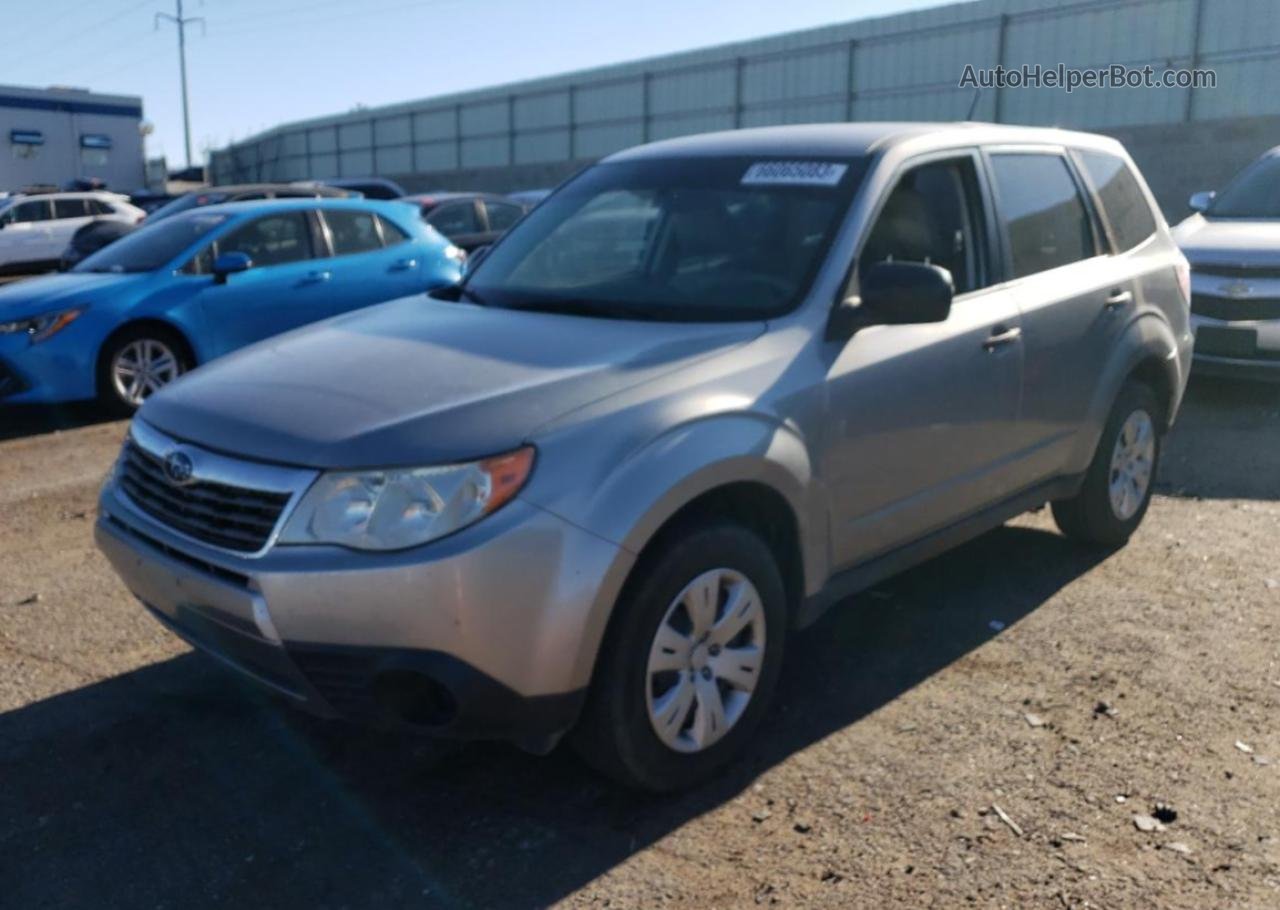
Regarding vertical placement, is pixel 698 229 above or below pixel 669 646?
above

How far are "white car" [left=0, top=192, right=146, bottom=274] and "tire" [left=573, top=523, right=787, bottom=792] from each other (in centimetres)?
2081

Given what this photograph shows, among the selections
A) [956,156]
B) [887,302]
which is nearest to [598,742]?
[887,302]

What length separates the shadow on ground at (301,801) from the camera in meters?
3.06

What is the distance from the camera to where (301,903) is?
2957 mm

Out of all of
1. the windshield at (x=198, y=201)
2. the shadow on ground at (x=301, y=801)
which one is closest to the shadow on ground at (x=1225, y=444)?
the shadow on ground at (x=301, y=801)

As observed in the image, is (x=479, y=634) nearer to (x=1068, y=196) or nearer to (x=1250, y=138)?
(x=1068, y=196)

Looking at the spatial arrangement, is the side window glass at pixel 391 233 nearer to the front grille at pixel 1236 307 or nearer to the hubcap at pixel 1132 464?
the front grille at pixel 1236 307

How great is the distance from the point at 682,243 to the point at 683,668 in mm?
1565

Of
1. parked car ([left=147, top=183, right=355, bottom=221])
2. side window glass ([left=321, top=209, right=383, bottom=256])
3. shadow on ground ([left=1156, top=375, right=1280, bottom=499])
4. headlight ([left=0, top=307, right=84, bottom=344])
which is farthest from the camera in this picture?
parked car ([left=147, top=183, right=355, bottom=221])

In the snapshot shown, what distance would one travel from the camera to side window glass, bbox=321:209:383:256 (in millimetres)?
9867

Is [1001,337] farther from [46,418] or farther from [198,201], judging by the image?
[198,201]

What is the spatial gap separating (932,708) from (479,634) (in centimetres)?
176

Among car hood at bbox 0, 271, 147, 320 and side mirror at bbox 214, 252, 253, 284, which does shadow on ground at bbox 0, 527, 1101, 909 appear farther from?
side mirror at bbox 214, 252, 253, 284

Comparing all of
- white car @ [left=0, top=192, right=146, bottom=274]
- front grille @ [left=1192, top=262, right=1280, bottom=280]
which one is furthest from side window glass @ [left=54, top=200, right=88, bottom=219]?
front grille @ [left=1192, top=262, right=1280, bottom=280]
